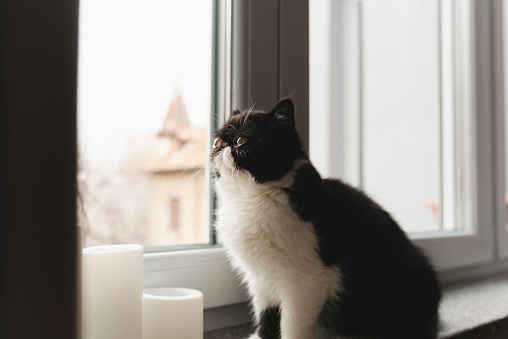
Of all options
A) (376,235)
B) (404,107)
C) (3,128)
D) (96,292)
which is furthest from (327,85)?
(3,128)

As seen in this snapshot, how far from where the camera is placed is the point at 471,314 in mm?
941

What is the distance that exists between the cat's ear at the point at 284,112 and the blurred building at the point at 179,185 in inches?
10.4

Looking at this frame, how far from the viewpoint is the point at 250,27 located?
2.67 ft

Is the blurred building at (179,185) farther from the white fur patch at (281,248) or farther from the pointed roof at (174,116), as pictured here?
the white fur patch at (281,248)

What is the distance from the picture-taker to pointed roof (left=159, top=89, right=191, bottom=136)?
34.3 inches

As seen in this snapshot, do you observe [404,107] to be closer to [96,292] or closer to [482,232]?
[482,232]

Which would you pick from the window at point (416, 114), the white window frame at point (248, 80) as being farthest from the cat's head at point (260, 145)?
the window at point (416, 114)

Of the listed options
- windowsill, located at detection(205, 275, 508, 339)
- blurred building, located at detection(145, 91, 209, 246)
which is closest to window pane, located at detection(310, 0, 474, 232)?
windowsill, located at detection(205, 275, 508, 339)

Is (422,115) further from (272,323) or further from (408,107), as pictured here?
(272,323)

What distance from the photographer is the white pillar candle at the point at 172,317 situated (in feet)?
2.00

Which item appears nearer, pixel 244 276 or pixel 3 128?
pixel 3 128

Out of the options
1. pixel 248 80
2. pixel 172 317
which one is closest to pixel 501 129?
pixel 248 80

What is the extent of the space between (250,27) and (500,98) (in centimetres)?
108

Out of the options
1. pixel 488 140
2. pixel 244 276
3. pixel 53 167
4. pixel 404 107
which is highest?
pixel 404 107
